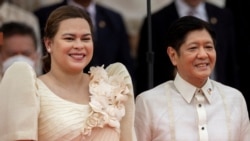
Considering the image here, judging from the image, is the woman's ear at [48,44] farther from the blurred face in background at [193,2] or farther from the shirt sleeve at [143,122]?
the blurred face in background at [193,2]

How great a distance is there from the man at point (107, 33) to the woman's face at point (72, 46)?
1610 millimetres

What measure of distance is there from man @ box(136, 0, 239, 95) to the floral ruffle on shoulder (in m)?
1.44

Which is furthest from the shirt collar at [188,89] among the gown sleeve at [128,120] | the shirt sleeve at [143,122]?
the gown sleeve at [128,120]

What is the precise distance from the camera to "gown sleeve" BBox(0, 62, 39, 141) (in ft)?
13.1

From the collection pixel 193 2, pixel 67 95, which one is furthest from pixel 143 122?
pixel 193 2

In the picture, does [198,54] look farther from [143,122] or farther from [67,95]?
[67,95]

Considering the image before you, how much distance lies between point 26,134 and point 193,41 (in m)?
0.98

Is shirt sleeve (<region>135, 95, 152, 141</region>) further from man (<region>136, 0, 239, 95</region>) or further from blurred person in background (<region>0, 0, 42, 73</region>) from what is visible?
blurred person in background (<region>0, 0, 42, 73</region>)

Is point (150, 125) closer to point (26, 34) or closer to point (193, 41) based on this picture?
point (193, 41)

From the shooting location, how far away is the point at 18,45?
5.67m

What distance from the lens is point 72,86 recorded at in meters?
4.23

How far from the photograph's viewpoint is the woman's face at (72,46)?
416 cm

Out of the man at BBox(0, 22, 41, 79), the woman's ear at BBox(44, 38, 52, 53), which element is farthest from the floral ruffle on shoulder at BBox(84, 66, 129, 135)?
the man at BBox(0, 22, 41, 79)

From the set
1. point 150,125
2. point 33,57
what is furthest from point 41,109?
point 33,57
